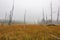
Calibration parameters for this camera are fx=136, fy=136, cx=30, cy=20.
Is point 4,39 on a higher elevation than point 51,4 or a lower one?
lower

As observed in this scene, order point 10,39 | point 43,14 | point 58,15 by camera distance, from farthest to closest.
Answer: point 43,14, point 58,15, point 10,39

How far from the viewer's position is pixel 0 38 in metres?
12.0

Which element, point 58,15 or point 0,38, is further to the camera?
point 58,15

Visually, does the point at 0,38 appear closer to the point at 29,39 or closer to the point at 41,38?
the point at 29,39

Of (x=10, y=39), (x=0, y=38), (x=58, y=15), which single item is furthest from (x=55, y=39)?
(x=58, y=15)

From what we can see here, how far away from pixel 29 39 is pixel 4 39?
2140 millimetres

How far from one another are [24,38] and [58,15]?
43.6 metres

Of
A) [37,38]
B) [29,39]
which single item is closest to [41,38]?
[37,38]

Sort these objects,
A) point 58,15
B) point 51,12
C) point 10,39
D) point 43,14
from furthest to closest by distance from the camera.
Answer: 1. point 43,14
2. point 58,15
3. point 51,12
4. point 10,39

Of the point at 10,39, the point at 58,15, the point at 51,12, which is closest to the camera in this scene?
the point at 10,39

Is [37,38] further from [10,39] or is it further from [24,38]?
[10,39]

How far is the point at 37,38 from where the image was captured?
1189cm

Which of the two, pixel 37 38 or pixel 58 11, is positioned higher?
pixel 58 11

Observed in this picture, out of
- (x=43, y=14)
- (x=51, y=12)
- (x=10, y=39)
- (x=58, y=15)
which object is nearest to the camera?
(x=10, y=39)
